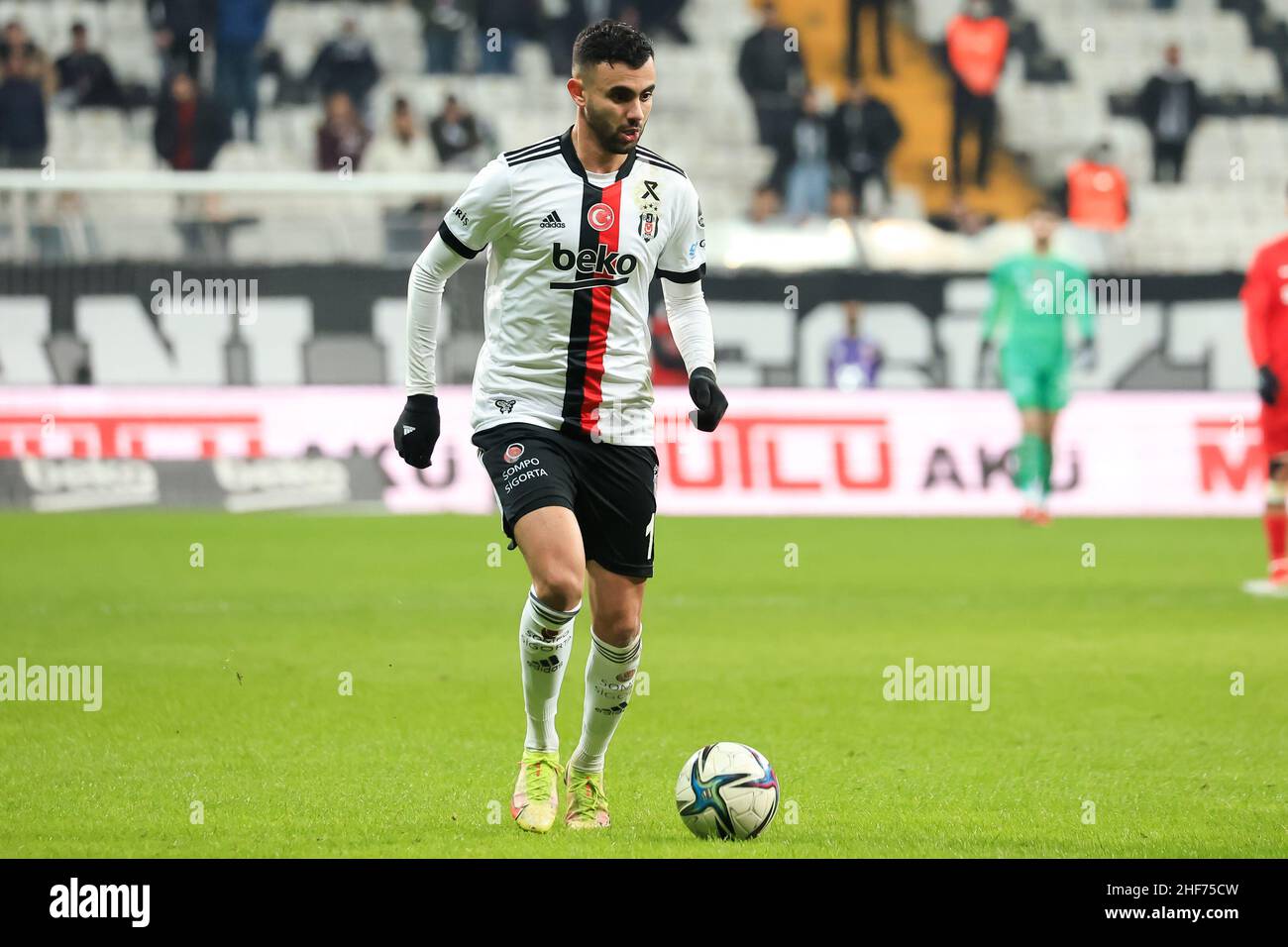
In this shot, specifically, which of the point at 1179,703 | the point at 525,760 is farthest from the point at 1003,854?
the point at 1179,703

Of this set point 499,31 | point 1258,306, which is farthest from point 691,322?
point 499,31

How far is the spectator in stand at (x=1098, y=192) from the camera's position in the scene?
2223 cm

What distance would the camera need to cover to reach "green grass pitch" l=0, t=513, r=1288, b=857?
19.4ft

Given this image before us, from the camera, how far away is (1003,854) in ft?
18.0

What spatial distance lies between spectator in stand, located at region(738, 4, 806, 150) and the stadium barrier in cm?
636

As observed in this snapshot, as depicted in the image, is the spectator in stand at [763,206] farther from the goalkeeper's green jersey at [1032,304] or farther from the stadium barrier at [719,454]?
the goalkeeper's green jersey at [1032,304]

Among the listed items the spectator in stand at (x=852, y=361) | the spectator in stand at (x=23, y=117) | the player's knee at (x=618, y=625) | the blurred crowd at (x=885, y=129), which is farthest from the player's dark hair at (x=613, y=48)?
the spectator in stand at (x=23, y=117)

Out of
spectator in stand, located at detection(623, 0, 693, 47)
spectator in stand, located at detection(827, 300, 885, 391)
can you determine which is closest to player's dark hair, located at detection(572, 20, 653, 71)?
spectator in stand, located at detection(827, 300, 885, 391)

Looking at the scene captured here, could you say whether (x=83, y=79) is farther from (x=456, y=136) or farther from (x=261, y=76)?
(x=456, y=136)

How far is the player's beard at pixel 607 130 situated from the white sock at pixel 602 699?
4.75 ft

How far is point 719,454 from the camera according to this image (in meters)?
17.8

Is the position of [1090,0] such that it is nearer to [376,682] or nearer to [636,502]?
[376,682]

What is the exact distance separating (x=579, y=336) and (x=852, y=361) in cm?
1309

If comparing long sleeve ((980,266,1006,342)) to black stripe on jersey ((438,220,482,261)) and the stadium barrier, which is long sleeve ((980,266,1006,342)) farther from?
black stripe on jersey ((438,220,482,261))
